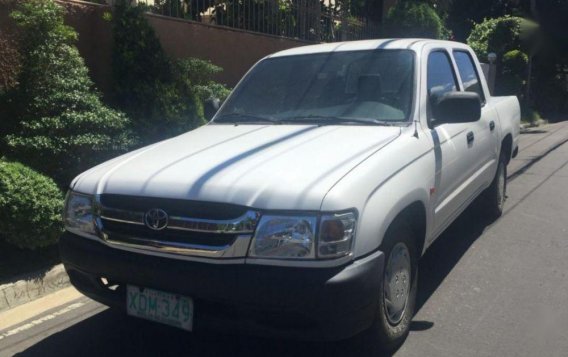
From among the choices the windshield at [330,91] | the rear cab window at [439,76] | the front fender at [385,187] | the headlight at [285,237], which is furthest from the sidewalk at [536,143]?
the headlight at [285,237]

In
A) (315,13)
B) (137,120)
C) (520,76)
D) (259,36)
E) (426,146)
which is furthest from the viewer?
(520,76)

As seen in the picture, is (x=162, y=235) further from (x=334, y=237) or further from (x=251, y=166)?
(x=334, y=237)

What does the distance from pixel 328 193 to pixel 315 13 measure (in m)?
10.1

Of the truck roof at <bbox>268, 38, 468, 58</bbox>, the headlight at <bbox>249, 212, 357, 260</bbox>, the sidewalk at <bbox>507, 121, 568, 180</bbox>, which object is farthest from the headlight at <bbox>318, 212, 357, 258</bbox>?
the sidewalk at <bbox>507, 121, 568, 180</bbox>

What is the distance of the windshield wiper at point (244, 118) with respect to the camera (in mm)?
4410

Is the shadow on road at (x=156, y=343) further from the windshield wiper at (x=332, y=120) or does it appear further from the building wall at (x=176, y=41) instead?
the building wall at (x=176, y=41)

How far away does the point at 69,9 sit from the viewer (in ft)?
22.8

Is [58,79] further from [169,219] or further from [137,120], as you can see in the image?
[169,219]

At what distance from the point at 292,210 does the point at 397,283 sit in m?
0.99

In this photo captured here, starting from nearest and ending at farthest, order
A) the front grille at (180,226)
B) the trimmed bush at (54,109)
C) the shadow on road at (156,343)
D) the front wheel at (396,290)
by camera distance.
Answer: the front grille at (180,226), the front wheel at (396,290), the shadow on road at (156,343), the trimmed bush at (54,109)

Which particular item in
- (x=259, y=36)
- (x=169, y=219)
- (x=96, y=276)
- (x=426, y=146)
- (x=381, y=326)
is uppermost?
(x=259, y=36)

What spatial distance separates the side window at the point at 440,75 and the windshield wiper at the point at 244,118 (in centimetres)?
118

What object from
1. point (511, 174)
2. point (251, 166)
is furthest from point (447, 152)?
point (511, 174)

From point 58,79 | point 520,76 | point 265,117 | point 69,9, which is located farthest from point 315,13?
point 520,76
